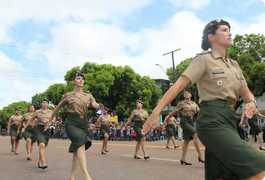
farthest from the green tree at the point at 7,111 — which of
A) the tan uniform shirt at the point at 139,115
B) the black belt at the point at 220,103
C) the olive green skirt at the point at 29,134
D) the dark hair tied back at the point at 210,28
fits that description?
the black belt at the point at 220,103

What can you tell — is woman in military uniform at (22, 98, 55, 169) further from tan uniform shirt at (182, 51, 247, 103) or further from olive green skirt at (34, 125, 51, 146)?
tan uniform shirt at (182, 51, 247, 103)

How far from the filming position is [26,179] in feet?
20.9

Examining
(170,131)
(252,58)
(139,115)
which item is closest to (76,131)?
(139,115)

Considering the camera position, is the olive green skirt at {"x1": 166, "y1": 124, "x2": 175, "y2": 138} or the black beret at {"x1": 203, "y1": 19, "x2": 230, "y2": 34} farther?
the olive green skirt at {"x1": 166, "y1": 124, "x2": 175, "y2": 138}

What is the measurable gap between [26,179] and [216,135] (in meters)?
5.05

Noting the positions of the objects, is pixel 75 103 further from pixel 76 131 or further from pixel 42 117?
pixel 42 117

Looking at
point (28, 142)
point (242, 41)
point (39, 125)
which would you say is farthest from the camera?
point (242, 41)

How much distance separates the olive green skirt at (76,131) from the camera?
5453 millimetres

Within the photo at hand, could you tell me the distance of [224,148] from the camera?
8.20 feet

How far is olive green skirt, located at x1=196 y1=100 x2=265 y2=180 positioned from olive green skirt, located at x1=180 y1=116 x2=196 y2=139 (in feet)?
17.2

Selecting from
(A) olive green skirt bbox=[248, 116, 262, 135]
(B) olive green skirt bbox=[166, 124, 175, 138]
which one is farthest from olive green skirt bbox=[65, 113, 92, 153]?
(B) olive green skirt bbox=[166, 124, 175, 138]

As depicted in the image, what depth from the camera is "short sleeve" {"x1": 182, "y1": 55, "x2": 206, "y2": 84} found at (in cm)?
277

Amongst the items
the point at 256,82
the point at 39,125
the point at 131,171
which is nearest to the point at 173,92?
the point at 131,171

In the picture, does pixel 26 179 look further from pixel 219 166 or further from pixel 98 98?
pixel 98 98
